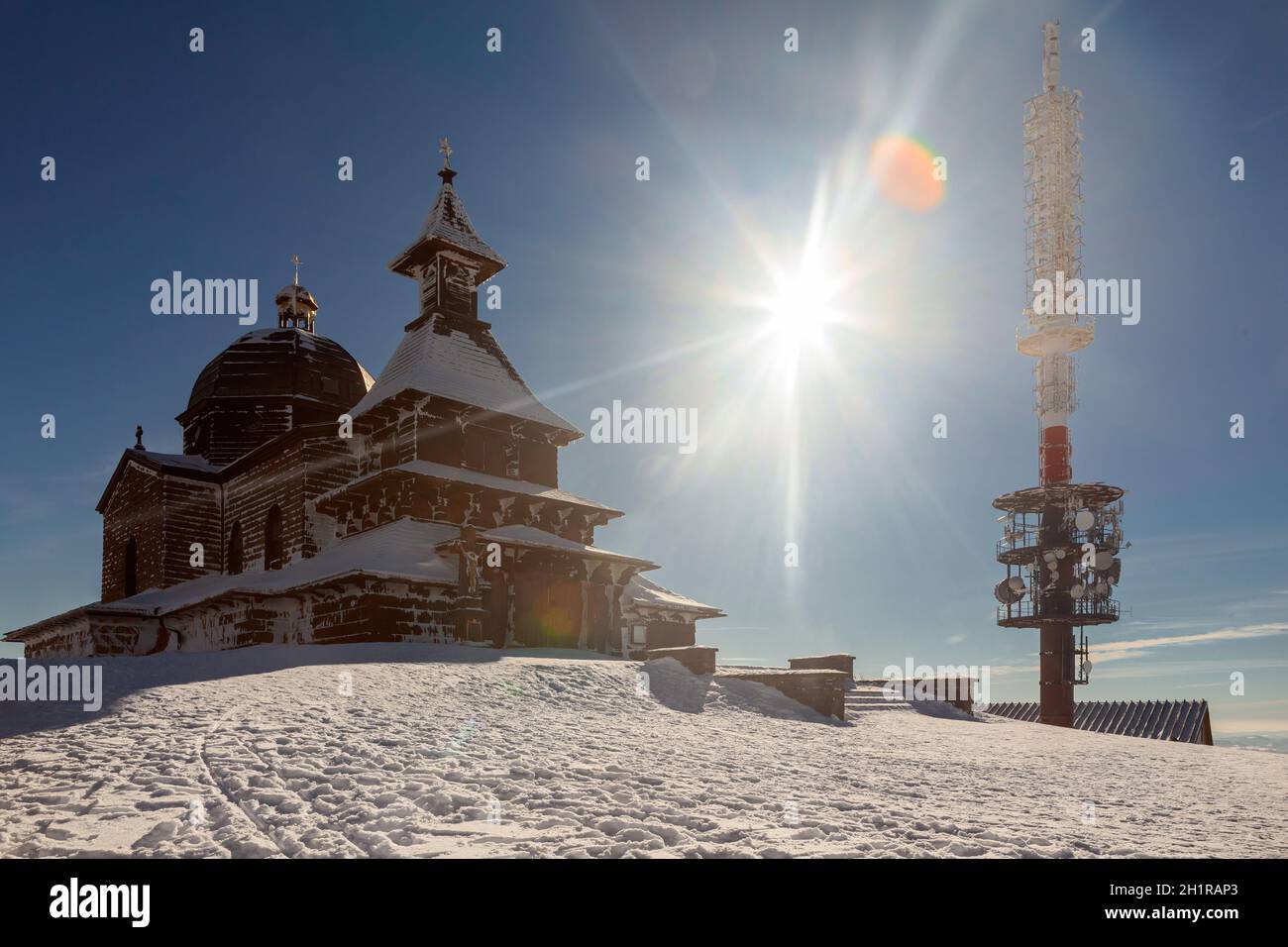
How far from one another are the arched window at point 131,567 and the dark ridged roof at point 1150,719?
35.6 metres

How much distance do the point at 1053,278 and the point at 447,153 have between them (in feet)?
120

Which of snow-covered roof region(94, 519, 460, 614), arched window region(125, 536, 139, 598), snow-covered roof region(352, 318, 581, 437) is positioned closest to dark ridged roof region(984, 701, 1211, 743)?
snow-covered roof region(352, 318, 581, 437)

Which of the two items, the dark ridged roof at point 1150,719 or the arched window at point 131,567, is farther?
the dark ridged roof at point 1150,719

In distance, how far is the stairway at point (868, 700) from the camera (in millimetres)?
21880

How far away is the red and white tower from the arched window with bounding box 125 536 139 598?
4188 cm

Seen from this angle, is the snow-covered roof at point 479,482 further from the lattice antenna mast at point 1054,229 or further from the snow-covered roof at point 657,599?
the lattice antenna mast at point 1054,229

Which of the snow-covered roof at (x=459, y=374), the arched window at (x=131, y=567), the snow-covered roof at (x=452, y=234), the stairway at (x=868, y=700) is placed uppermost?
the snow-covered roof at (x=452, y=234)

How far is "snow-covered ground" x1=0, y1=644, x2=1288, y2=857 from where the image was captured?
637 cm

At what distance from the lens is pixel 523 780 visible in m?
8.29

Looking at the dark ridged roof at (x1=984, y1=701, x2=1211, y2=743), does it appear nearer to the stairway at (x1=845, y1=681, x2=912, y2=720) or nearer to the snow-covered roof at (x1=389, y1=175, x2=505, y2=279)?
the stairway at (x1=845, y1=681, x2=912, y2=720)

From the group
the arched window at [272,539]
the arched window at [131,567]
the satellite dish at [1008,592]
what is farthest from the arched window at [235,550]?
the satellite dish at [1008,592]

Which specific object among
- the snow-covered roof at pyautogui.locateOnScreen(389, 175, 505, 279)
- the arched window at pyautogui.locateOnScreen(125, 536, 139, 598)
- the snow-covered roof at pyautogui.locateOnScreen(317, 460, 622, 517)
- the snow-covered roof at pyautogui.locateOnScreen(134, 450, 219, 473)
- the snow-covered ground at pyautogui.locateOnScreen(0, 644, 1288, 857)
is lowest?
the snow-covered ground at pyautogui.locateOnScreen(0, 644, 1288, 857)
